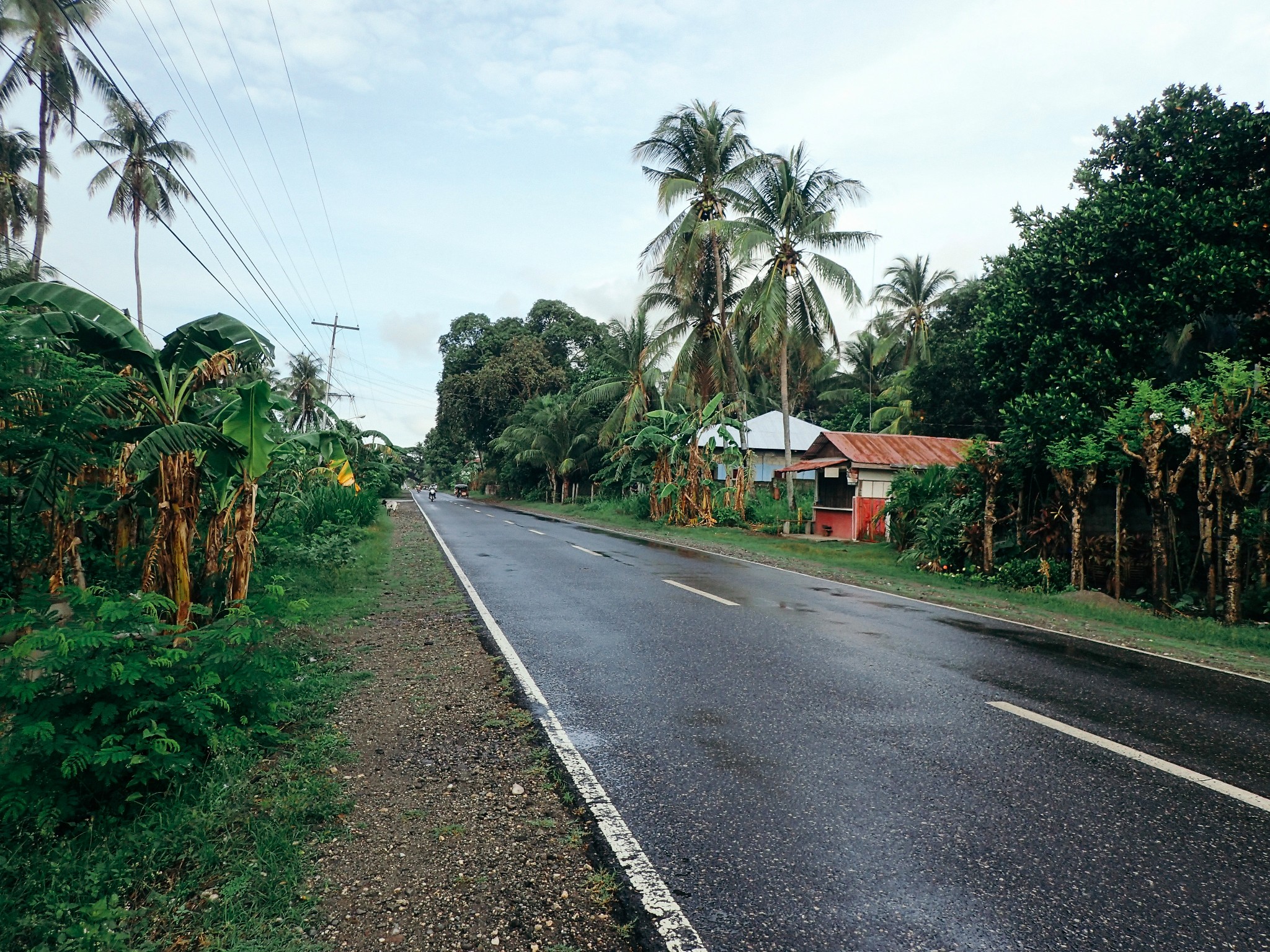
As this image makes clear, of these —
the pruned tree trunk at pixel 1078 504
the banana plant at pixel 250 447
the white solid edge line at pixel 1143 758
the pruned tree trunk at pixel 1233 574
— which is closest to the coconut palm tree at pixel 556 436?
the pruned tree trunk at pixel 1078 504

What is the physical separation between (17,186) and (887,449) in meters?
31.9

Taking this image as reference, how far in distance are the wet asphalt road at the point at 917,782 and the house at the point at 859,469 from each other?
46.3 ft

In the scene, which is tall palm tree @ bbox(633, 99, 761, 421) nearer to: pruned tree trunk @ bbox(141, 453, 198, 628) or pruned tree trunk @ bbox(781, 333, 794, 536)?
pruned tree trunk @ bbox(781, 333, 794, 536)

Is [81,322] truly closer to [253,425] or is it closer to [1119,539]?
[253,425]

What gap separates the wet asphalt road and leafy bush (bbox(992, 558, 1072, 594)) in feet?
15.7

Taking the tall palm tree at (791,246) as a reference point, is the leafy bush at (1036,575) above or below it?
below

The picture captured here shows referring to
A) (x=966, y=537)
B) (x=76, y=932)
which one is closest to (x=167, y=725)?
(x=76, y=932)

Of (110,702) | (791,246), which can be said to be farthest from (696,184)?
(110,702)

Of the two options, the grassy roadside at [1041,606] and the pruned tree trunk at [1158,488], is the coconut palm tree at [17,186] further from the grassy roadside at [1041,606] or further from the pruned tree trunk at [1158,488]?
the pruned tree trunk at [1158,488]

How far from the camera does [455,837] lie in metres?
3.48

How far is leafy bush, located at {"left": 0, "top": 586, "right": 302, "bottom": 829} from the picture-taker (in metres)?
3.45

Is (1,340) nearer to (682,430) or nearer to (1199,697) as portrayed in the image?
(1199,697)

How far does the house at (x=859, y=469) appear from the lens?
22.3 m

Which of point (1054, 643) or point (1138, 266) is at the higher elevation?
point (1138, 266)
